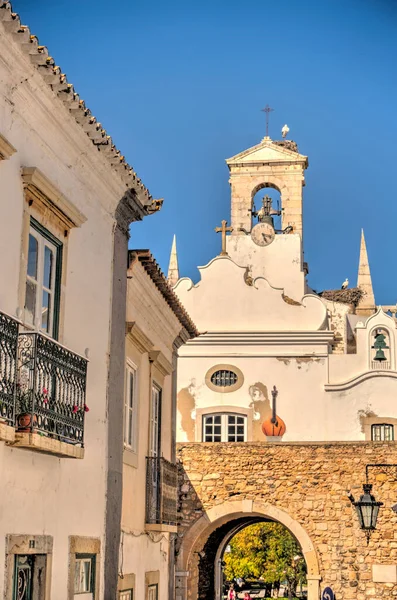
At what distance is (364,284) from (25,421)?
1631 inches

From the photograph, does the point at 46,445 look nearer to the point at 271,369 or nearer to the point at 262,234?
the point at 271,369

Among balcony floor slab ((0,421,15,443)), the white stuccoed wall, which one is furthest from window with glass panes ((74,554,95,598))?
balcony floor slab ((0,421,15,443))

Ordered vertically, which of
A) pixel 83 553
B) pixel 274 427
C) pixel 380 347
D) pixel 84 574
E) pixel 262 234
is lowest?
pixel 84 574

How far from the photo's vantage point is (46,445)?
26.6 feet

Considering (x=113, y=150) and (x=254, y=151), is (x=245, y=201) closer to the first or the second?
(x=254, y=151)

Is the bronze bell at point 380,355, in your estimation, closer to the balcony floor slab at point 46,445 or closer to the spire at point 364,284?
the spire at point 364,284

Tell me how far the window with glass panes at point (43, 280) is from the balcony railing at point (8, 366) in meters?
0.85

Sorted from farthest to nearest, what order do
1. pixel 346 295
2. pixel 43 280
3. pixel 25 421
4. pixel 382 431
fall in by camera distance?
pixel 346 295 < pixel 382 431 < pixel 43 280 < pixel 25 421

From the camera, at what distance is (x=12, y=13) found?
24.6ft

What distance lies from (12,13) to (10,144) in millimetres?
1095

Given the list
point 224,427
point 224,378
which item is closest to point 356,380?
point 224,378

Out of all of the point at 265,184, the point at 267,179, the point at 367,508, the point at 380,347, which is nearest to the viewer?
the point at 367,508

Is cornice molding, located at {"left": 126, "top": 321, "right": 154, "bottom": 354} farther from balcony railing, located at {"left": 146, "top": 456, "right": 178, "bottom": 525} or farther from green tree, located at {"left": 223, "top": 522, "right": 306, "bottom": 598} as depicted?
green tree, located at {"left": 223, "top": 522, "right": 306, "bottom": 598}

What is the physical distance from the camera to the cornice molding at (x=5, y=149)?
7985mm
